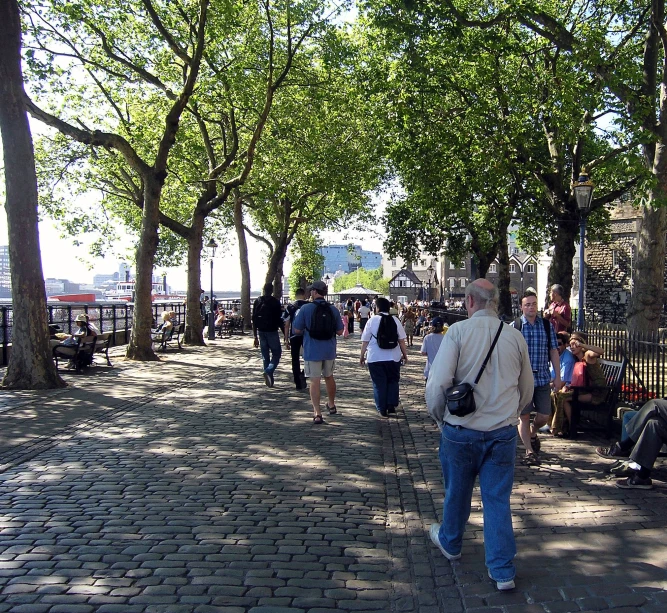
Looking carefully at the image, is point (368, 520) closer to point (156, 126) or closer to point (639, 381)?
point (639, 381)

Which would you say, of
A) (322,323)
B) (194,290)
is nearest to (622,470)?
(322,323)

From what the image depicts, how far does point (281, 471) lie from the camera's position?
23.5 ft

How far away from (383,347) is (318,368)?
101 cm

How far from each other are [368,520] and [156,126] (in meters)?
21.3

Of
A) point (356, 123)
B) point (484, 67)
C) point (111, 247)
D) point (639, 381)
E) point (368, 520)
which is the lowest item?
point (368, 520)

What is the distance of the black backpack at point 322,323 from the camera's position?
10.0 m

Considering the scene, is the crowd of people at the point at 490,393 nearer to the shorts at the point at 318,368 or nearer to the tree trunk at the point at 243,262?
the shorts at the point at 318,368

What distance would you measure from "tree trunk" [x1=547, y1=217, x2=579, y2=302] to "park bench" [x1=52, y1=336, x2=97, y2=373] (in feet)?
38.1

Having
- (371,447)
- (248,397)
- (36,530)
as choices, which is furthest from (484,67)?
(36,530)

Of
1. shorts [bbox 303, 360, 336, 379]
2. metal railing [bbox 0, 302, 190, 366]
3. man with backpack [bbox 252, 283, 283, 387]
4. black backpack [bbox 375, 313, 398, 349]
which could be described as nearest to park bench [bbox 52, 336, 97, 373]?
metal railing [bbox 0, 302, 190, 366]

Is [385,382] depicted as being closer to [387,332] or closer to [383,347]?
[383,347]

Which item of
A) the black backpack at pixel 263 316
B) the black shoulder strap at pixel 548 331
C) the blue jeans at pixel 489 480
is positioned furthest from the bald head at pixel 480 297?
the black backpack at pixel 263 316

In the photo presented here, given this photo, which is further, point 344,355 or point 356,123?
point 356,123

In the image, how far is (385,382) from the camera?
34.8 feet
